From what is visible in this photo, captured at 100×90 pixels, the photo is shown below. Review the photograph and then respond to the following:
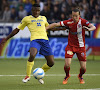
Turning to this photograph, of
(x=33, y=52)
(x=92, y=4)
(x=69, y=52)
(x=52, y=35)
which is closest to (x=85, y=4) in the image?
(x=92, y=4)

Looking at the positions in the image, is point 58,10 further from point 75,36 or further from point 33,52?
point 33,52

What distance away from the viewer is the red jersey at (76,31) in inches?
380

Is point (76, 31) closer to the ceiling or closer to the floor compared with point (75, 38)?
closer to the ceiling

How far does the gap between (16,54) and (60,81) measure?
25.8ft

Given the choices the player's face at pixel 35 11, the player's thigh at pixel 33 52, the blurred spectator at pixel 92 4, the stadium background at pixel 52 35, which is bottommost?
the stadium background at pixel 52 35

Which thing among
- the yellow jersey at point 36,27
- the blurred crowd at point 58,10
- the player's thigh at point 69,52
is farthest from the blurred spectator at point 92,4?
the player's thigh at point 69,52

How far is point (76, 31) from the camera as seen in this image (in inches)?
382

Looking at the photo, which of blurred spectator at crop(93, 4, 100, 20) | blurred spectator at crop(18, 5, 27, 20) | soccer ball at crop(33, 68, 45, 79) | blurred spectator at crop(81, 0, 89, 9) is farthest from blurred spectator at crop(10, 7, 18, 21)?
soccer ball at crop(33, 68, 45, 79)

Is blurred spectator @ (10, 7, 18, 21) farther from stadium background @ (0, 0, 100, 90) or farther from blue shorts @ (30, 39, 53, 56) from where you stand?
blue shorts @ (30, 39, 53, 56)

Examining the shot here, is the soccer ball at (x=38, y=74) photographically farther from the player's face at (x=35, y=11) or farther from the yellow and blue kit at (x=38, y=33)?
the player's face at (x=35, y=11)

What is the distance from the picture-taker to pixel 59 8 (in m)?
19.2

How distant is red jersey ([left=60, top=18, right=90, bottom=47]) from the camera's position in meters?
9.64

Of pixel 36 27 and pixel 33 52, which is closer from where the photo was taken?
pixel 33 52

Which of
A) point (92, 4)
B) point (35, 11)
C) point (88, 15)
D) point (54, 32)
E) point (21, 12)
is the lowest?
point (54, 32)
